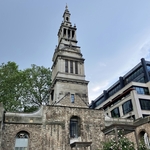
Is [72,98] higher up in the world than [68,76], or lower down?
lower down

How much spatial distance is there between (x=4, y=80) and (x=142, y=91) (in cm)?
2818

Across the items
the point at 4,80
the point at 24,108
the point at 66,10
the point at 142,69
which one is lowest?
the point at 24,108

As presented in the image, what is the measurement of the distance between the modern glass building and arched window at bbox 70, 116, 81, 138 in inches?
650

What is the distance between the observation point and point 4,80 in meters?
27.4

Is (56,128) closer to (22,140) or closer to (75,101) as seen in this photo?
(22,140)

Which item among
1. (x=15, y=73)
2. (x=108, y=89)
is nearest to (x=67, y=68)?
(x=15, y=73)

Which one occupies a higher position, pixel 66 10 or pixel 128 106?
pixel 66 10

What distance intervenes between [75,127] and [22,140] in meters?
6.29

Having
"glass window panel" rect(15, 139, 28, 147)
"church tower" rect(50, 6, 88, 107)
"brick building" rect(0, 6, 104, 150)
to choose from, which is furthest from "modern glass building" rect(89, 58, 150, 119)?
"glass window panel" rect(15, 139, 28, 147)

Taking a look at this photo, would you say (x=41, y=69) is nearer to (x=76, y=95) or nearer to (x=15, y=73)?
(x=15, y=73)

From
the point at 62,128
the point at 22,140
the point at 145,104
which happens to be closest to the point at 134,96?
the point at 145,104

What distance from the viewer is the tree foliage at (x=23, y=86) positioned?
1060 inches

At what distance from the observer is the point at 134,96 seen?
114 feet

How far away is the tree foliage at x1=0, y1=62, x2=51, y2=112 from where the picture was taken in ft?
88.3
